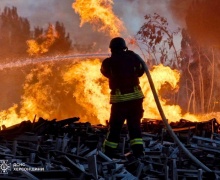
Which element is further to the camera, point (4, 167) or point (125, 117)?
point (125, 117)

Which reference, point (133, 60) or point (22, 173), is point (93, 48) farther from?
point (22, 173)

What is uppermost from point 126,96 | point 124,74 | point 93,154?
point 124,74

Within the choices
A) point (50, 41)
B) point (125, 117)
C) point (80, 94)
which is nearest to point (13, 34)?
point (50, 41)

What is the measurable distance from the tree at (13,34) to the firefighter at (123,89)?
97.8ft

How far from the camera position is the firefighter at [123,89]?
283 inches

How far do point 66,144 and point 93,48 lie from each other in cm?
2534

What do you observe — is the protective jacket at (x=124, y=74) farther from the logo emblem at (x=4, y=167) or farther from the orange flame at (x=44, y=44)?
the orange flame at (x=44, y=44)

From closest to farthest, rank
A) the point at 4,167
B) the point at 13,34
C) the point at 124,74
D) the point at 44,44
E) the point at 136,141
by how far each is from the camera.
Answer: the point at 4,167
the point at 136,141
the point at 124,74
the point at 44,44
the point at 13,34

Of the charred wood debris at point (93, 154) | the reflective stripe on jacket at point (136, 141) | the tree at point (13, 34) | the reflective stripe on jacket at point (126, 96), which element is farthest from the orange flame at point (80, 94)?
the reflective stripe on jacket at point (136, 141)

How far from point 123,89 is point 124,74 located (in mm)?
274

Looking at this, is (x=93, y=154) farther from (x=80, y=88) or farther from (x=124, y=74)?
(x=80, y=88)

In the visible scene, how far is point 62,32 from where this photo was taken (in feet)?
120

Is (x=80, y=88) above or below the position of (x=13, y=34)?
below

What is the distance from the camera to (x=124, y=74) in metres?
7.20
